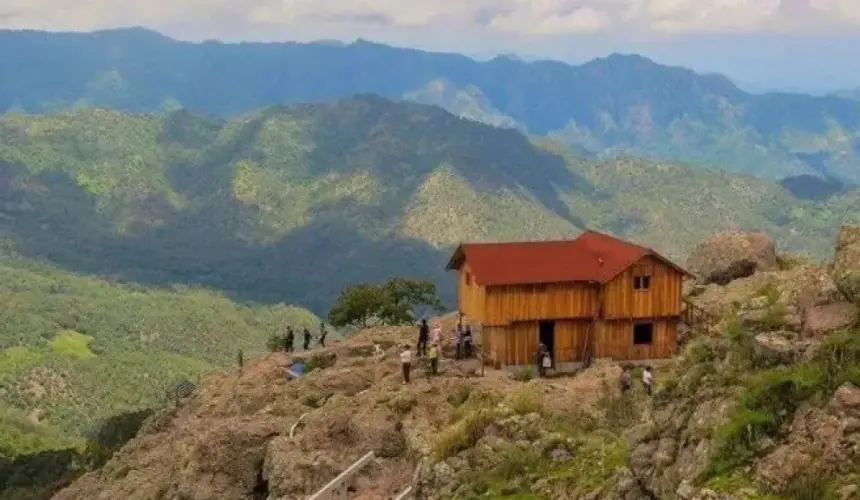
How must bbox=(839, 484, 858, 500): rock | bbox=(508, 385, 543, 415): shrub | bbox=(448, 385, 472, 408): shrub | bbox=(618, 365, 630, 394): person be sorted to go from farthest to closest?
bbox=(618, 365, 630, 394): person → bbox=(448, 385, 472, 408): shrub → bbox=(508, 385, 543, 415): shrub → bbox=(839, 484, 858, 500): rock

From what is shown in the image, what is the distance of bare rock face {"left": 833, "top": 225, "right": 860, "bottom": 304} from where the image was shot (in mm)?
16234

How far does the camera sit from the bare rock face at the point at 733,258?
56156 millimetres

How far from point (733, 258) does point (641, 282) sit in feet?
46.6

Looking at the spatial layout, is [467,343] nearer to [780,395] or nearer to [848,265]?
[848,265]

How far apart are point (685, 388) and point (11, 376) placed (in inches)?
6804

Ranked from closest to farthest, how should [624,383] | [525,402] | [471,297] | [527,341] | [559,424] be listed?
[559,424] < [525,402] < [624,383] < [527,341] < [471,297]

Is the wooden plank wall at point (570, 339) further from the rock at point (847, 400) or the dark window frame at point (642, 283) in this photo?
the rock at point (847, 400)

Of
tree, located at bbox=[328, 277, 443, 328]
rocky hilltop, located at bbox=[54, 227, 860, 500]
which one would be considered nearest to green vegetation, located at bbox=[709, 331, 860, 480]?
rocky hilltop, located at bbox=[54, 227, 860, 500]

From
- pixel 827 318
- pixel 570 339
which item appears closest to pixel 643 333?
pixel 570 339

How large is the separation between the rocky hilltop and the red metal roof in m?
3.82

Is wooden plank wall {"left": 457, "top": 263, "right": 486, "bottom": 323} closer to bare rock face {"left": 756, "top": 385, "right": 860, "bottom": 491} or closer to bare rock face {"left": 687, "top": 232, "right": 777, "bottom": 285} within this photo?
bare rock face {"left": 687, "top": 232, "right": 777, "bottom": 285}

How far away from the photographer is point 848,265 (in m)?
16.6

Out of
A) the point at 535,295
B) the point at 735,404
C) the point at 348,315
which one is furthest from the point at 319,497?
the point at 348,315

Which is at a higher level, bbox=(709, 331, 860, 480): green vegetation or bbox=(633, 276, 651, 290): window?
bbox=(633, 276, 651, 290): window
